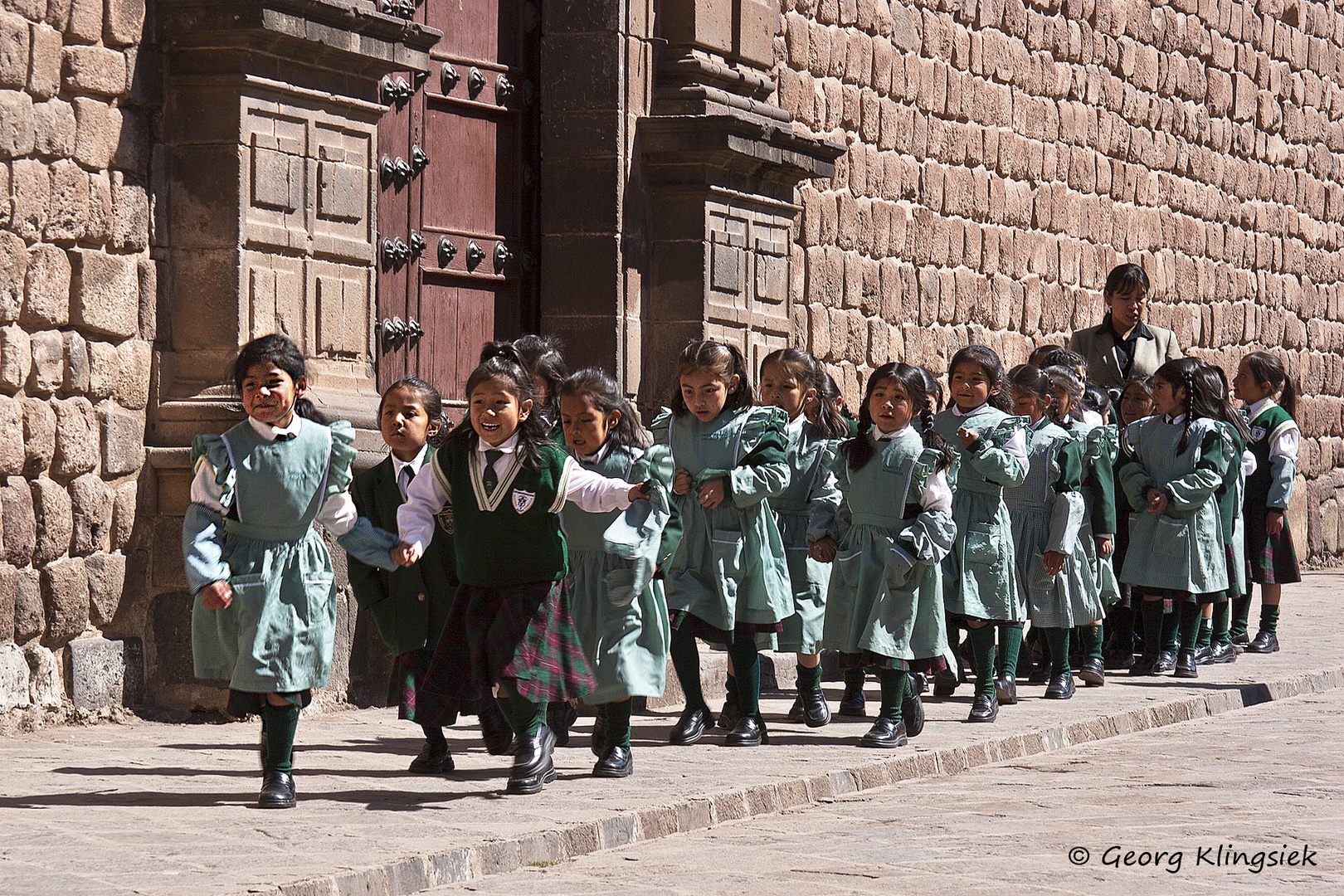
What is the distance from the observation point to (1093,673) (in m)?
9.56

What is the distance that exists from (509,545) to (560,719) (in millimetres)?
1423

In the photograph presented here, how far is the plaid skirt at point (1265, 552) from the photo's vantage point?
11.1 meters

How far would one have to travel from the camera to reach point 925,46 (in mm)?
13148

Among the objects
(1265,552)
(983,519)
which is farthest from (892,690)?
(1265,552)

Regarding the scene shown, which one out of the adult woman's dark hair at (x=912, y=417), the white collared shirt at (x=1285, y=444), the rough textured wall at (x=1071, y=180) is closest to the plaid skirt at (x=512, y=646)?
the adult woman's dark hair at (x=912, y=417)

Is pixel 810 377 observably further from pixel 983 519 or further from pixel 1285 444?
pixel 1285 444

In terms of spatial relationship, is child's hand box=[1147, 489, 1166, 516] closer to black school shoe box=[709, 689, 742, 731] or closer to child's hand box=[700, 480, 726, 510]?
black school shoe box=[709, 689, 742, 731]

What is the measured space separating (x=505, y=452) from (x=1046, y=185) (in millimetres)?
9398

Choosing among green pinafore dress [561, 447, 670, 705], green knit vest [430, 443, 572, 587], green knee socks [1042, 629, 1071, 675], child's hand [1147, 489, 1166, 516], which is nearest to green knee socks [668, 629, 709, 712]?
green pinafore dress [561, 447, 670, 705]

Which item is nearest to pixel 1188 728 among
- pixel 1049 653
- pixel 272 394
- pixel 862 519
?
pixel 1049 653

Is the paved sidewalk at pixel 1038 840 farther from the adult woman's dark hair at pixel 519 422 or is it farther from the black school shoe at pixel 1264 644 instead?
the black school shoe at pixel 1264 644

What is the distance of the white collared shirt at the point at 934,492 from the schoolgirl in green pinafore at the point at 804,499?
1.45ft

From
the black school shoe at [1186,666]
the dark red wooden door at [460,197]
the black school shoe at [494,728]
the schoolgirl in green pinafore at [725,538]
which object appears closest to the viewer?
the black school shoe at [494,728]

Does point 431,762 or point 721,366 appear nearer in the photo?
point 431,762
